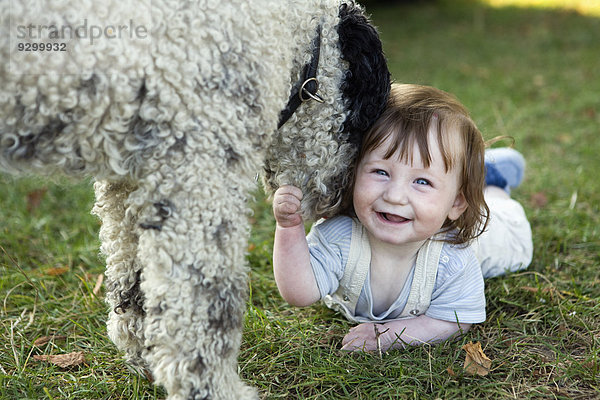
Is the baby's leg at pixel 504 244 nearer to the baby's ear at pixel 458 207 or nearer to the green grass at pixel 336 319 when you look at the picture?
the green grass at pixel 336 319

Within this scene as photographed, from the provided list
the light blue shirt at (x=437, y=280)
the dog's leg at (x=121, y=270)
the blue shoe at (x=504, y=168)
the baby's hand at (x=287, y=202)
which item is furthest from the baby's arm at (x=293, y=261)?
the blue shoe at (x=504, y=168)

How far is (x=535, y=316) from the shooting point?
102 inches

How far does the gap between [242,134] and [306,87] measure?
13.2 inches

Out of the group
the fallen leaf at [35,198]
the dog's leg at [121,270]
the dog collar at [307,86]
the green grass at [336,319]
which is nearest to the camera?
the dog collar at [307,86]

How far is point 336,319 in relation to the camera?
2625 millimetres

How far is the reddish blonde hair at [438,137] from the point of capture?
2.27 meters

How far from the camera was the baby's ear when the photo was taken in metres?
2.49

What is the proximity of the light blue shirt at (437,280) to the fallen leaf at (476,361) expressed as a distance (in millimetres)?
131

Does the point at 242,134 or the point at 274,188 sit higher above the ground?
the point at 242,134

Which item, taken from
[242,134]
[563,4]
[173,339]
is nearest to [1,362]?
[173,339]

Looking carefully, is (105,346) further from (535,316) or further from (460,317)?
(535,316)

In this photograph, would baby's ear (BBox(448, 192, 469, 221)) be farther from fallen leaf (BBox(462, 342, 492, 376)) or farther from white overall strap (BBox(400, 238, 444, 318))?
fallen leaf (BBox(462, 342, 492, 376))

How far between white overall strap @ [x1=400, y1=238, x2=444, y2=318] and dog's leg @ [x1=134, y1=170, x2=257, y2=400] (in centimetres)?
95

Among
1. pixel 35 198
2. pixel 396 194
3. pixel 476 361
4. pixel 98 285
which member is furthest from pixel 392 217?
pixel 35 198
